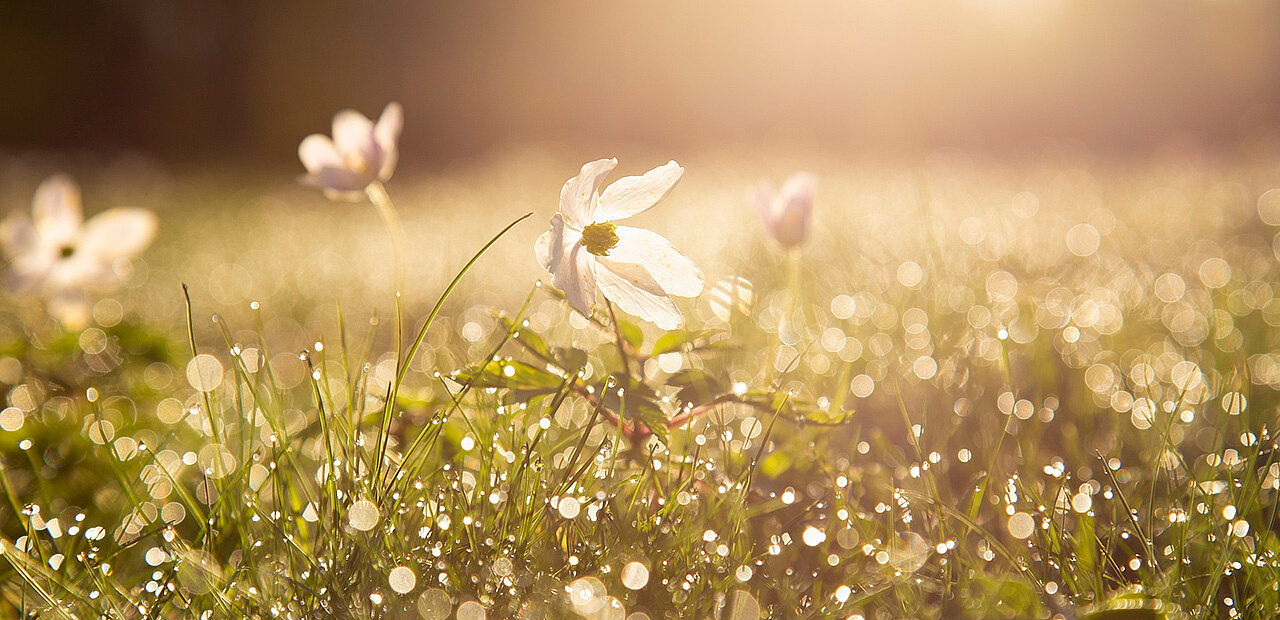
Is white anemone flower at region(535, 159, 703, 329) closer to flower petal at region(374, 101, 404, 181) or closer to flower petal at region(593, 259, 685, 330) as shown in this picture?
flower petal at region(593, 259, 685, 330)

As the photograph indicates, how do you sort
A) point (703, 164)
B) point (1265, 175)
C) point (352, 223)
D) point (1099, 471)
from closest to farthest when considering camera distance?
point (1099, 471) → point (1265, 175) → point (352, 223) → point (703, 164)

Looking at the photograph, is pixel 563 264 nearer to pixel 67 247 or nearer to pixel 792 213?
pixel 792 213

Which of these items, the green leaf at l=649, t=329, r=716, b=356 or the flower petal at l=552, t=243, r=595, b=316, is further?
the green leaf at l=649, t=329, r=716, b=356

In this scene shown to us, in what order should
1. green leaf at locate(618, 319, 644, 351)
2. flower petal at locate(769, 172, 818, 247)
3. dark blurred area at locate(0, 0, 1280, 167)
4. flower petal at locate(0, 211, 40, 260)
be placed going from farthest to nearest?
dark blurred area at locate(0, 0, 1280, 167) → flower petal at locate(0, 211, 40, 260) → flower petal at locate(769, 172, 818, 247) → green leaf at locate(618, 319, 644, 351)

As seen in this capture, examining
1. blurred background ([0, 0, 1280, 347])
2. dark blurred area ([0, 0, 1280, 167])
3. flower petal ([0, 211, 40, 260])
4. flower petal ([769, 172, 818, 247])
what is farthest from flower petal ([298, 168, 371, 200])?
dark blurred area ([0, 0, 1280, 167])

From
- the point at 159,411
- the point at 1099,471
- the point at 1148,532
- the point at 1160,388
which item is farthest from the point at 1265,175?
the point at 159,411

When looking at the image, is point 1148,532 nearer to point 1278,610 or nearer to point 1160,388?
point 1278,610

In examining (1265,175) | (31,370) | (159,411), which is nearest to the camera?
(159,411)
